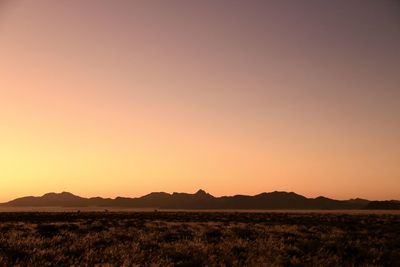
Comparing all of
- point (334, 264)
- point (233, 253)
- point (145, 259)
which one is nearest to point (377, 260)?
point (334, 264)

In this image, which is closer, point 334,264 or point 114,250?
point 334,264

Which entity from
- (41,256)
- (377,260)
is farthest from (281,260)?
(41,256)

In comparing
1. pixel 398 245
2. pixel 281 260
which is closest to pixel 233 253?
pixel 281 260

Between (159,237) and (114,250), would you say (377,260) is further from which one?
(159,237)

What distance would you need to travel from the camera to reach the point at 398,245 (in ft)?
59.8

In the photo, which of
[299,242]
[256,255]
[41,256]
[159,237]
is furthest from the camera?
[159,237]

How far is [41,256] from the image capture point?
11.9m

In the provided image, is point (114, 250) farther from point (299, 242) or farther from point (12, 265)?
point (299, 242)

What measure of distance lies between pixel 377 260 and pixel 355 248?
2.43 meters

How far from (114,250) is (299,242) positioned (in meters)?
7.65

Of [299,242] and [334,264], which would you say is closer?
[334,264]

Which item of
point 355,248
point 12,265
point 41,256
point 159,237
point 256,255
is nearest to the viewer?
point 12,265

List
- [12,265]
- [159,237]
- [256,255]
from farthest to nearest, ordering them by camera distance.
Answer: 1. [159,237]
2. [256,255]
3. [12,265]

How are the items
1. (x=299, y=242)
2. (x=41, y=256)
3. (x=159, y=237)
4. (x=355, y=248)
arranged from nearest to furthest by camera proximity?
(x=41, y=256), (x=355, y=248), (x=299, y=242), (x=159, y=237)
